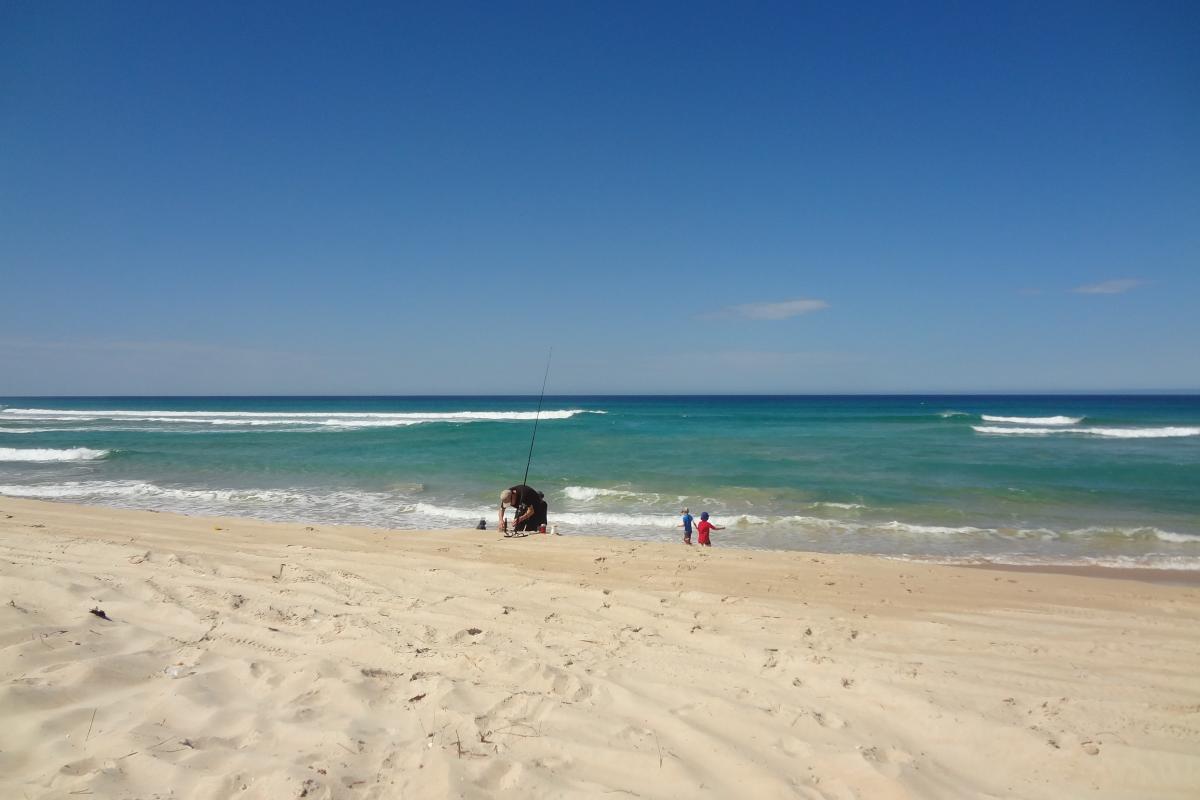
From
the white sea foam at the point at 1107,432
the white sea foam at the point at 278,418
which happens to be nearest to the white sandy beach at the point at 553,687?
the white sea foam at the point at 278,418

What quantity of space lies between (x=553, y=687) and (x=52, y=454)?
92.4 ft

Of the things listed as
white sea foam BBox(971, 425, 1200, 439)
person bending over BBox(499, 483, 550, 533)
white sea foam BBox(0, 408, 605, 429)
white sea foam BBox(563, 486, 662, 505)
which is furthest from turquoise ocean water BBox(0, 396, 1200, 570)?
white sea foam BBox(0, 408, 605, 429)

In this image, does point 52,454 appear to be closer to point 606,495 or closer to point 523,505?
point 606,495

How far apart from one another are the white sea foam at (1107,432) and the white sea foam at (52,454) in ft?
139

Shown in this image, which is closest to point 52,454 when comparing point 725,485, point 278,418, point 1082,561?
point 725,485

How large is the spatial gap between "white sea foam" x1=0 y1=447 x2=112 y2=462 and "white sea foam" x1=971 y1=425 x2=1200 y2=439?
139 feet

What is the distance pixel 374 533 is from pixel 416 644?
19.7 feet

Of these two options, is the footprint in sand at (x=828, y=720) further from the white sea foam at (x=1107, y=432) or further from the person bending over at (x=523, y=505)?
the white sea foam at (x=1107, y=432)

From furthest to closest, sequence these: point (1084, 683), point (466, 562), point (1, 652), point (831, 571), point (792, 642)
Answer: point (831, 571) → point (466, 562) → point (792, 642) → point (1084, 683) → point (1, 652)

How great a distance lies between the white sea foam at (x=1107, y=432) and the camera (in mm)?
31891

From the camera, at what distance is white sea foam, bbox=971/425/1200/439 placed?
31.9 metres

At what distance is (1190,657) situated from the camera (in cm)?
509

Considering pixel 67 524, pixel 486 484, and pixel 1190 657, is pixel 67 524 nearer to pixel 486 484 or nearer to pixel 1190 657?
pixel 486 484

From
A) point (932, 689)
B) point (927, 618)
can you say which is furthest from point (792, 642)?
point (927, 618)
